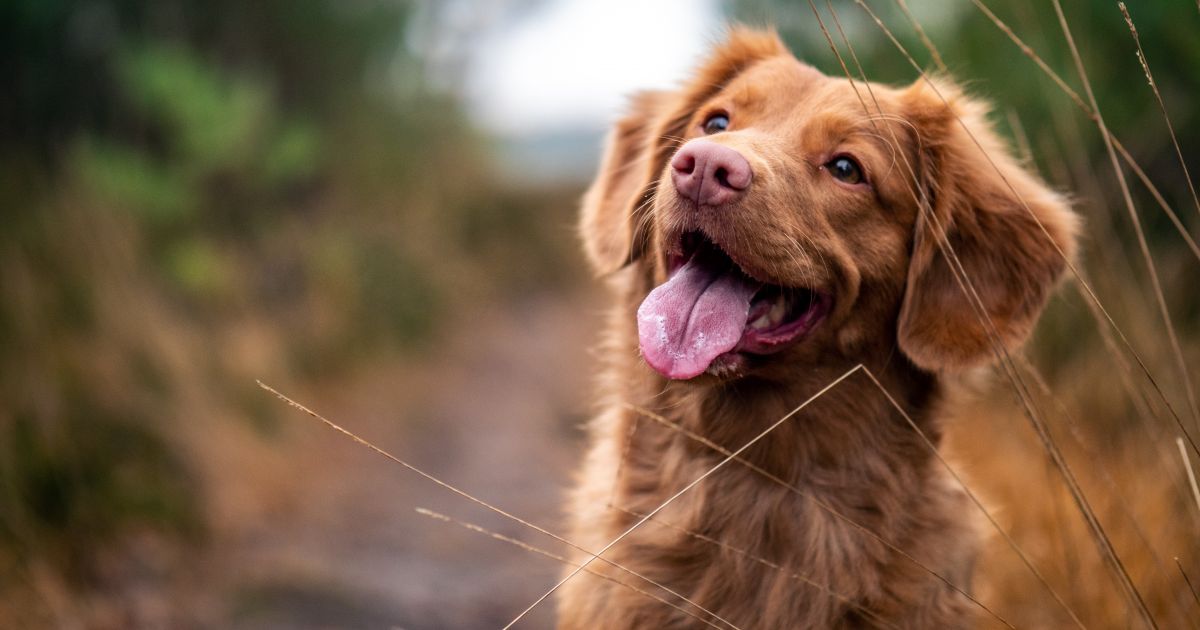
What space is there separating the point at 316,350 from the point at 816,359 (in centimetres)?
414

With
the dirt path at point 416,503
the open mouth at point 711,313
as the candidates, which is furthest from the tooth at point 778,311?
the dirt path at point 416,503

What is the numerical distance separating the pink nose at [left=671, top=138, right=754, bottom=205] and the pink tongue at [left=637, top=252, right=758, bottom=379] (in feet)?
0.86

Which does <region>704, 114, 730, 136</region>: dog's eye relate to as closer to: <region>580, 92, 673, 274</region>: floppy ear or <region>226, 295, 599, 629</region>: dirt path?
<region>580, 92, 673, 274</region>: floppy ear

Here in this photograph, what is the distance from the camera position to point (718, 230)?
2.13 metres

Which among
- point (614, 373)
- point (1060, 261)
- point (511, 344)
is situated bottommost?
point (511, 344)

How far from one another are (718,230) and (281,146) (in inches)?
165

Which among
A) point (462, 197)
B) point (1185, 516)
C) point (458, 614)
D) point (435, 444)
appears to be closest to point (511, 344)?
point (462, 197)

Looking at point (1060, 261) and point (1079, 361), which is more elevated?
point (1060, 261)

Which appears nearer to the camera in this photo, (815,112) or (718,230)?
(718,230)

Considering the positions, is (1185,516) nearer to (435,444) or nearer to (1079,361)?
(1079,361)

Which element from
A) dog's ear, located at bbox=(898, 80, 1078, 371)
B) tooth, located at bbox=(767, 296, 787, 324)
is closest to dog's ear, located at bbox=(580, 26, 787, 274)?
tooth, located at bbox=(767, 296, 787, 324)

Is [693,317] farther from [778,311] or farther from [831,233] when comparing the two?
[831,233]

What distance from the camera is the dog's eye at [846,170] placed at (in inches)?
94.0

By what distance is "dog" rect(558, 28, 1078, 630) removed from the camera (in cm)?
227
